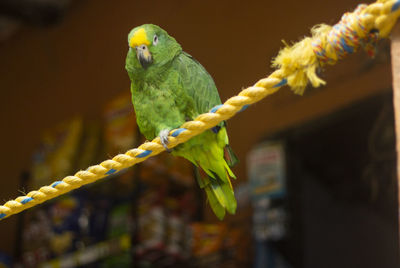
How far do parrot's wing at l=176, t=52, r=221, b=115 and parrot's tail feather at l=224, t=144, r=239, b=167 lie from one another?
6cm

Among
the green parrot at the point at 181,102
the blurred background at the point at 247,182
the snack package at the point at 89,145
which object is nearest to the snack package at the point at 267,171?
the blurred background at the point at 247,182

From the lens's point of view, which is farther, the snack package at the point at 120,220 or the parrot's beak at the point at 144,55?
the snack package at the point at 120,220

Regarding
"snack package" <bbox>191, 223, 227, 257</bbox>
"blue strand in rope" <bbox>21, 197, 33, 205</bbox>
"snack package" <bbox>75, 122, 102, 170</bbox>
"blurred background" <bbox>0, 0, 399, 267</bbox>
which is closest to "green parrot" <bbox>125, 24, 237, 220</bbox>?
"blue strand in rope" <bbox>21, 197, 33, 205</bbox>

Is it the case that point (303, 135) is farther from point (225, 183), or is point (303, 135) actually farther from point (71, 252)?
point (225, 183)

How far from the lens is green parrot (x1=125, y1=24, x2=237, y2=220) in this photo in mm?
568

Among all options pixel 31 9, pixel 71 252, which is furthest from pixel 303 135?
pixel 31 9

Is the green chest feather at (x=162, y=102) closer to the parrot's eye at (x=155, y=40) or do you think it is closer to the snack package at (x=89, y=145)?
the parrot's eye at (x=155, y=40)

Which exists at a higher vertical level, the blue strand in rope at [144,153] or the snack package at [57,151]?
the snack package at [57,151]

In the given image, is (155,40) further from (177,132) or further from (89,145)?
(89,145)

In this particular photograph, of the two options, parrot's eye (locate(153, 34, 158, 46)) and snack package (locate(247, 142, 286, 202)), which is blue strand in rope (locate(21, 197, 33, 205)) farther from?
snack package (locate(247, 142, 286, 202))

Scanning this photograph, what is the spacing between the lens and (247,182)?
1.82 meters

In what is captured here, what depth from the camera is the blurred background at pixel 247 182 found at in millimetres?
1594

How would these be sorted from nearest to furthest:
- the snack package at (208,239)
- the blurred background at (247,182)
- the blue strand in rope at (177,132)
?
1. the blue strand in rope at (177,132)
2. the blurred background at (247,182)
3. the snack package at (208,239)

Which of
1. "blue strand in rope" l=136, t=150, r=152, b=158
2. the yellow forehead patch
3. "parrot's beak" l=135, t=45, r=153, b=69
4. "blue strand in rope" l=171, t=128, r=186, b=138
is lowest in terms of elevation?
"blue strand in rope" l=136, t=150, r=152, b=158
